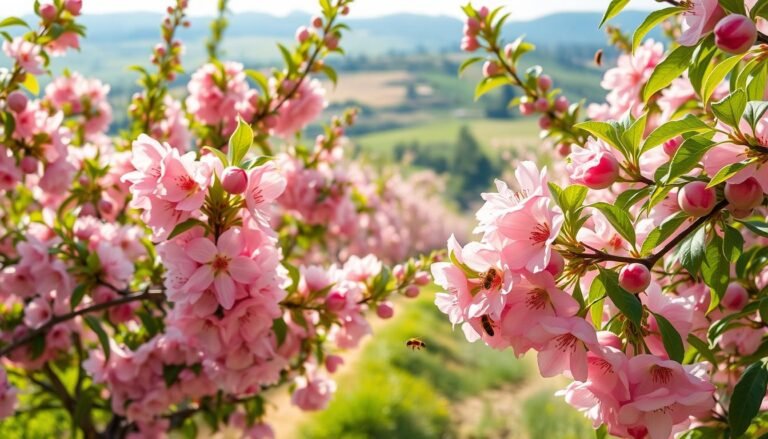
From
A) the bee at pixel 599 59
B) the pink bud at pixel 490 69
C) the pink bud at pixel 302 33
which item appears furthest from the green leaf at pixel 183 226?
the bee at pixel 599 59

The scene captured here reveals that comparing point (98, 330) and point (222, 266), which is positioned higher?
point (222, 266)

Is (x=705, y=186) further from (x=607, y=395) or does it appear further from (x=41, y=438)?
(x=41, y=438)

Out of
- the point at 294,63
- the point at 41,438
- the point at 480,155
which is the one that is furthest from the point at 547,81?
the point at 480,155

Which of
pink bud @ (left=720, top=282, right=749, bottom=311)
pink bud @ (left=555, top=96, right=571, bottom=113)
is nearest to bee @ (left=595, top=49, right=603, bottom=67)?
pink bud @ (left=555, top=96, right=571, bottom=113)

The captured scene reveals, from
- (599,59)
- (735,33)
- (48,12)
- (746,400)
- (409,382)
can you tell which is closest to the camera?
(735,33)

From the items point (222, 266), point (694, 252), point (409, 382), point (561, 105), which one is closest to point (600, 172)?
point (694, 252)

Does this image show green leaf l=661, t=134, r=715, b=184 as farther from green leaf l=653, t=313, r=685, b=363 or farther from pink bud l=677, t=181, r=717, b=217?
green leaf l=653, t=313, r=685, b=363

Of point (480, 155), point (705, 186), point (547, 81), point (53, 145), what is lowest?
point (480, 155)

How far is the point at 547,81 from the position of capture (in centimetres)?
189

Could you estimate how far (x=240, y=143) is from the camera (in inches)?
44.9

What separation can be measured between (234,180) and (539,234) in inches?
19.1

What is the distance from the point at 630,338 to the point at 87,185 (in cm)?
191

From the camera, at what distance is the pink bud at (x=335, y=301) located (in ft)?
5.23

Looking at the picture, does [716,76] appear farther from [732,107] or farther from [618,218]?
[618,218]
